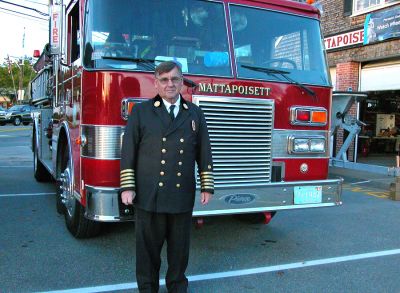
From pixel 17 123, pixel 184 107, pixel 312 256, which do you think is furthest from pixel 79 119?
pixel 17 123

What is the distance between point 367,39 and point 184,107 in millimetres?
10108

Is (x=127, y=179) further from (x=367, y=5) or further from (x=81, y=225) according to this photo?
(x=367, y=5)

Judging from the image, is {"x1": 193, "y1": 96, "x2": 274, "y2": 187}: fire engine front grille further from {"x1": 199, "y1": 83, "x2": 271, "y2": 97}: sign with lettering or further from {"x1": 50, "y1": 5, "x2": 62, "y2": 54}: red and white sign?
{"x1": 50, "y1": 5, "x2": 62, "y2": 54}: red and white sign

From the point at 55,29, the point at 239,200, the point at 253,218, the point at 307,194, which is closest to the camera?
the point at 239,200

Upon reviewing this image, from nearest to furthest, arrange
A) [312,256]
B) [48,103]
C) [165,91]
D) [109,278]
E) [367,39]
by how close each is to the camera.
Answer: [165,91] → [109,278] → [312,256] → [48,103] → [367,39]

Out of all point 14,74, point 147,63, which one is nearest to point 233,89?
point 147,63

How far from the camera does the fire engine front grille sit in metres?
4.32

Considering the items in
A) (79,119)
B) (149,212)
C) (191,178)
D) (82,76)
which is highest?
(82,76)

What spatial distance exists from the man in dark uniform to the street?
30.8 inches

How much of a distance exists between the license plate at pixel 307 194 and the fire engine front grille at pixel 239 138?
0.32 meters

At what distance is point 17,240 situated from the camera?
5117 millimetres

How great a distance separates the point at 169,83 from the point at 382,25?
9935 mm

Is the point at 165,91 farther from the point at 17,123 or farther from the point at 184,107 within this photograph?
the point at 17,123

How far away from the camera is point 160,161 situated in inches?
125
